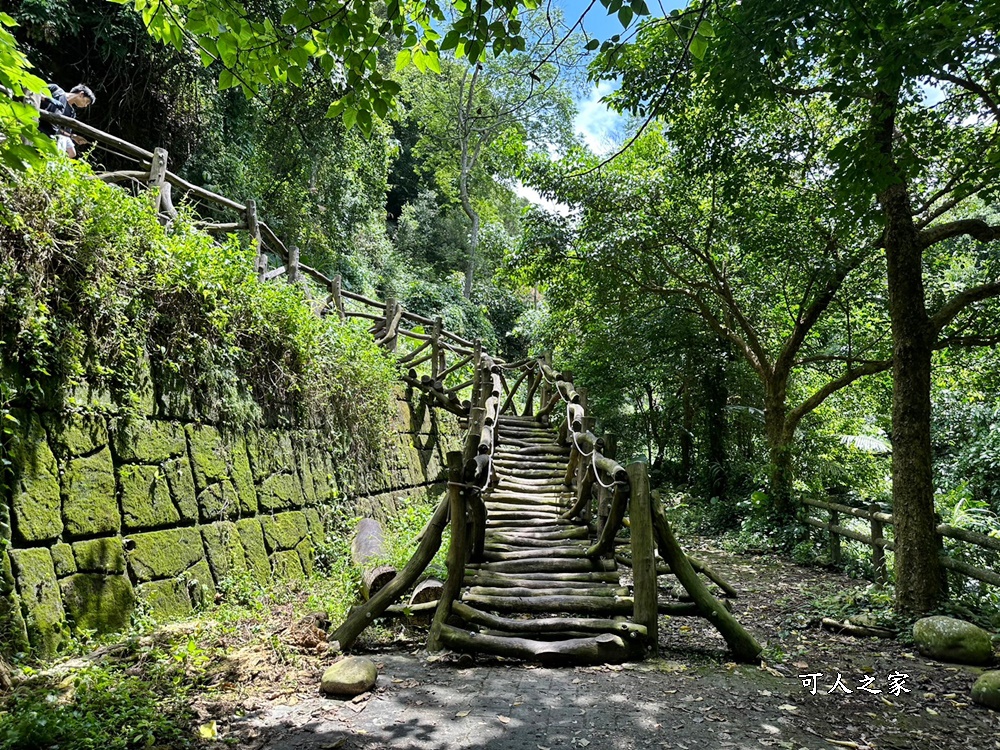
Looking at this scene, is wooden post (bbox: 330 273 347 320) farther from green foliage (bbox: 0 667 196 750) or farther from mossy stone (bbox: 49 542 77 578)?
green foliage (bbox: 0 667 196 750)

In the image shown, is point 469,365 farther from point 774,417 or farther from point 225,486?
point 225,486

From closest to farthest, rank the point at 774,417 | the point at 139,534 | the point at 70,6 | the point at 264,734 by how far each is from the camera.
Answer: the point at 264,734
the point at 139,534
the point at 70,6
the point at 774,417

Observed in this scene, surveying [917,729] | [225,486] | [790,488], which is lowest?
[917,729]

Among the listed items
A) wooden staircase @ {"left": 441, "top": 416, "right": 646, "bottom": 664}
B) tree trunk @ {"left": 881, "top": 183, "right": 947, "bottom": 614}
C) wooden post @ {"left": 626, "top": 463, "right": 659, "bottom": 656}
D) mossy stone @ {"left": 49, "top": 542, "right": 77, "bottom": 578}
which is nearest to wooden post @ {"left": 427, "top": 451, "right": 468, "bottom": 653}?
wooden staircase @ {"left": 441, "top": 416, "right": 646, "bottom": 664}

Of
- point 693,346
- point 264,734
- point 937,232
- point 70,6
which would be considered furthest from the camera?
point 693,346

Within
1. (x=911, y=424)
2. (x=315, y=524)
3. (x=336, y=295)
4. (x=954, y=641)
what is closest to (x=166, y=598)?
(x=315, y=524)

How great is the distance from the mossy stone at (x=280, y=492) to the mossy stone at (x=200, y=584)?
105cm

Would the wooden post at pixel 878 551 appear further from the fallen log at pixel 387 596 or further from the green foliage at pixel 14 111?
the green foliage at pixel 14 111

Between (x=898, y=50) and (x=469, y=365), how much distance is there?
12.2 metres

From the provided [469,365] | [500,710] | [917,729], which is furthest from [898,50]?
[469,365]

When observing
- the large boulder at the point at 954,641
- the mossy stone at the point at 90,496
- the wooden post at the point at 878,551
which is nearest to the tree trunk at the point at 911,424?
the large boulder at the point at 954,641

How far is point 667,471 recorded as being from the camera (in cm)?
1564

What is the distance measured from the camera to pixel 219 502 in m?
5.20

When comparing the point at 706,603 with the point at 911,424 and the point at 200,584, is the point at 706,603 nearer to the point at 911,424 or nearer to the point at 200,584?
the point at 911,424
